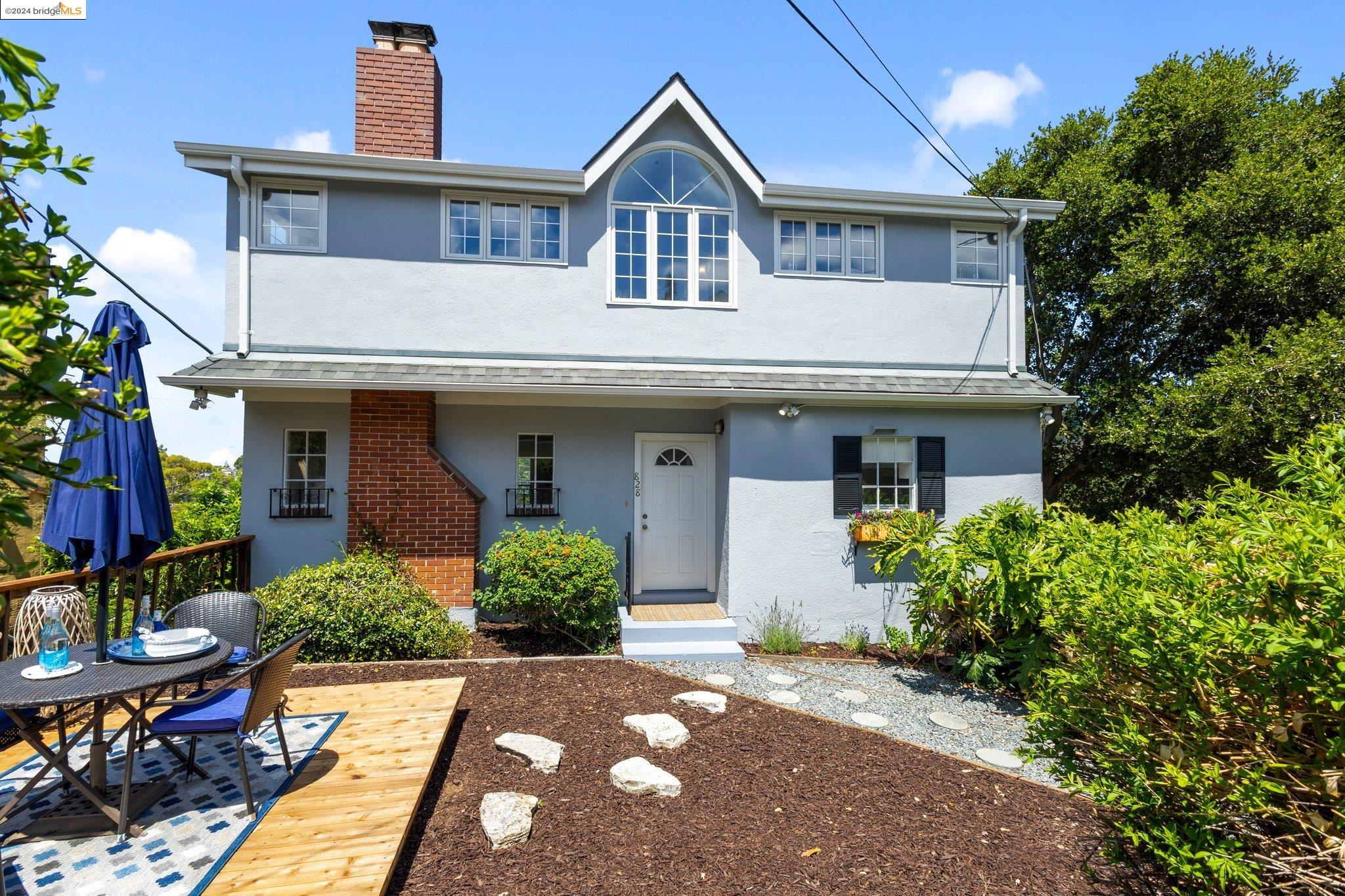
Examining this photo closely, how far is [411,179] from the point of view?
8477mm

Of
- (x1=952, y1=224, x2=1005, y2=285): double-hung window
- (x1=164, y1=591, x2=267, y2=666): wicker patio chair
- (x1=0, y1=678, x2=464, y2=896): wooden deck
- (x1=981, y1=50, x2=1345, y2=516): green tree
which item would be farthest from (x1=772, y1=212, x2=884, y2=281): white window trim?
(x1=164, y1=591, x2=267, y2=666): wicker patio chair

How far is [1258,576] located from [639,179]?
27.8ft

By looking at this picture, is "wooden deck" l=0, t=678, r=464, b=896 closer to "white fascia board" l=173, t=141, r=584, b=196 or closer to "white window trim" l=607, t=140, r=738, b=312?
"white window trim" l=607, t=140, r=738, b=312

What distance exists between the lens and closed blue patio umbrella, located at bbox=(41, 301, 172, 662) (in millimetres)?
3699

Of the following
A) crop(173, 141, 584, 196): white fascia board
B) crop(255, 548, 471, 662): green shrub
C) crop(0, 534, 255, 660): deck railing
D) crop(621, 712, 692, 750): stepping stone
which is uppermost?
crop(173, 141, 584, 196): white fascia board

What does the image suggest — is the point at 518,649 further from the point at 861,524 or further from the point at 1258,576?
the point at 1258,576

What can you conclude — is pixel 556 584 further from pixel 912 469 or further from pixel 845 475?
pixel 912 469

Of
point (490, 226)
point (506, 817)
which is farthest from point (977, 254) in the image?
point (506, 817)

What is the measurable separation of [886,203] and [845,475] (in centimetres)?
406

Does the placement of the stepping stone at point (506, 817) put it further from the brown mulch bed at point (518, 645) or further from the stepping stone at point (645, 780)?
the brown mulch bed at point (518, 645)

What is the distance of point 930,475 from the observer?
9102 millimetres

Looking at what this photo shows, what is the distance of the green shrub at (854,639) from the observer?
Answer: 8.47 meters

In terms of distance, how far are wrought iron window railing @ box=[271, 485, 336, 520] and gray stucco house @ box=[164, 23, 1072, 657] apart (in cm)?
4

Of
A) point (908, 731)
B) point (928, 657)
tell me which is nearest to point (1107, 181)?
point (928, 657)
